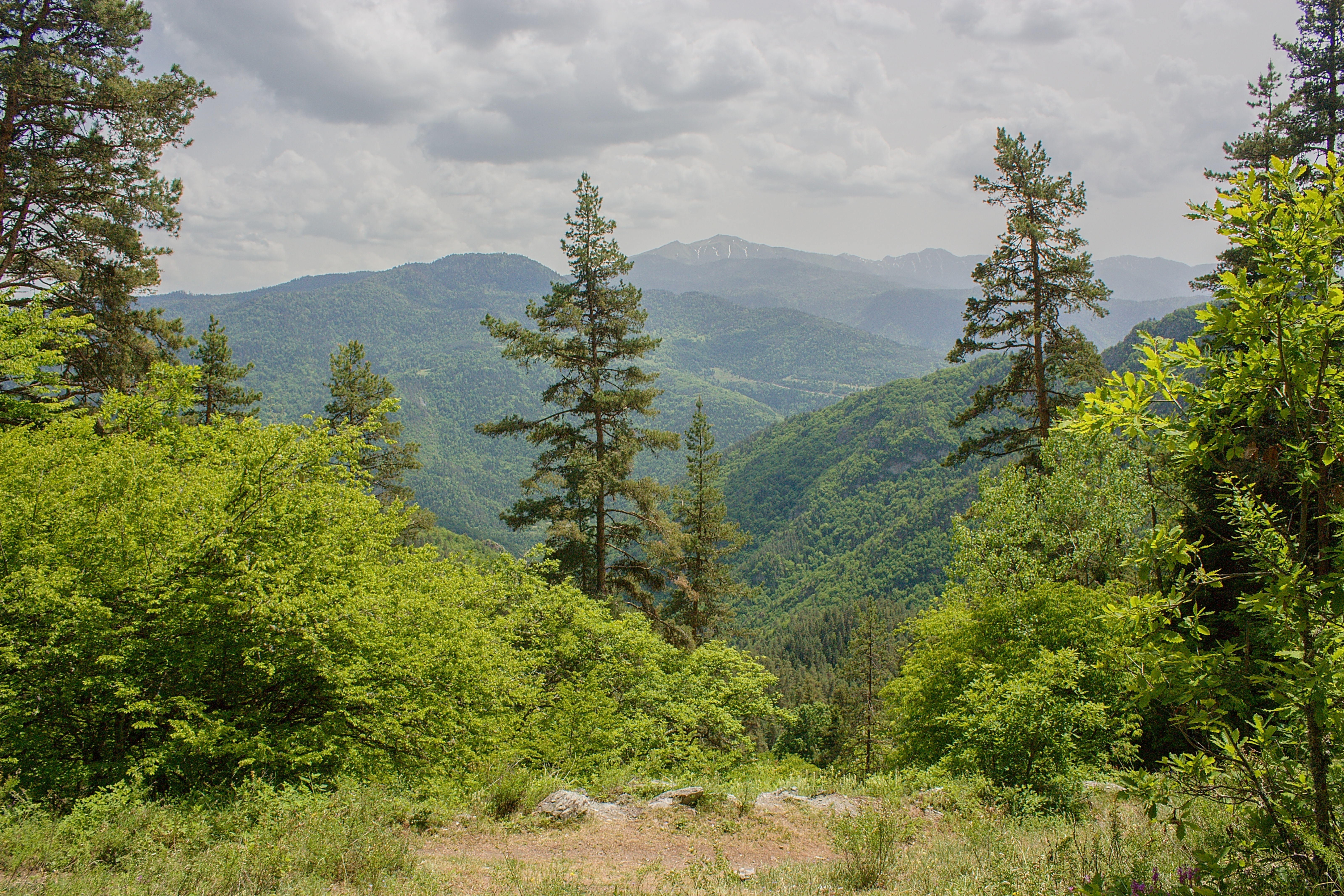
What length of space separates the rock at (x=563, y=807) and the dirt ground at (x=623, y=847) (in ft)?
0.44

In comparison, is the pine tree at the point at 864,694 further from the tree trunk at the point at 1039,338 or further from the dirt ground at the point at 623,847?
the dirt ground at the point at 623,847

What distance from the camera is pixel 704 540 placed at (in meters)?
23.7

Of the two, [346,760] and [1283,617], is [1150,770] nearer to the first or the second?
[1283,617]

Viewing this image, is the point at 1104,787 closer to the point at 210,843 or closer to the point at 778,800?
the point at 778,800

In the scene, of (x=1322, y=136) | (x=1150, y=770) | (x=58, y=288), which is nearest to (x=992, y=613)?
(x=1150, y=770)

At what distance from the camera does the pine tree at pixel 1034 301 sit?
14.8 m

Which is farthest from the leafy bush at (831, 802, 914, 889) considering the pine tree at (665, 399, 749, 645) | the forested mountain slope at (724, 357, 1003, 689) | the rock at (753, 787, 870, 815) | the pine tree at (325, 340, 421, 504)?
the forested mountain slope at (724, 357, 1003, 689)

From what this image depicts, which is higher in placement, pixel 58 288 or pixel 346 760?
pixel 58 288

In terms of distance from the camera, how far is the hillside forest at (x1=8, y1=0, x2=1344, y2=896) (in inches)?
127

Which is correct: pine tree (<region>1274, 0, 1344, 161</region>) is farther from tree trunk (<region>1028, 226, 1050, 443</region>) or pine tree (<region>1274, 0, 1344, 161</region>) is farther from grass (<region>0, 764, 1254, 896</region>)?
grass (<region>0, 764, 1254, 896</region>)

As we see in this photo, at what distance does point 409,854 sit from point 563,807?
2338 mm

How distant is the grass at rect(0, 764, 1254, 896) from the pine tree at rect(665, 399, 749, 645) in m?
14.9

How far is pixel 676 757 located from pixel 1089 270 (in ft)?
43.7

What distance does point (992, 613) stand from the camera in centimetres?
1108
